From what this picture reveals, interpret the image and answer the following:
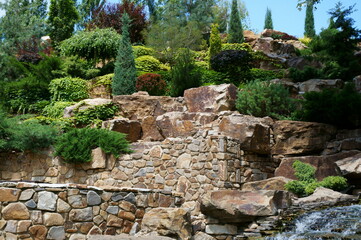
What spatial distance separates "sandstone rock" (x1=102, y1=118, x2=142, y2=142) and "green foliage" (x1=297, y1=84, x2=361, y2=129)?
5.54 m

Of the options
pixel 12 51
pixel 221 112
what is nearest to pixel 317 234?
pixel 221 112

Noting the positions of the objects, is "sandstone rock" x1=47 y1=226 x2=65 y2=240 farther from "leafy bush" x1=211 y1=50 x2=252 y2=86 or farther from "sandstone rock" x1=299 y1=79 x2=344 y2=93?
"leafy bush" x1=211 y1=50 x2=252 y2=86

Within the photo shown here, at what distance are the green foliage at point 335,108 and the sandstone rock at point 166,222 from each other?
746cm

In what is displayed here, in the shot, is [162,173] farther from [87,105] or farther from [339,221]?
[87,105]

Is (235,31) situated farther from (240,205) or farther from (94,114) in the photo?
(240,205)

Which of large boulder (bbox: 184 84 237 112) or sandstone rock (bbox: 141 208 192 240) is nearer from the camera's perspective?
sandstone rock (bbox: 141 208 192 240)

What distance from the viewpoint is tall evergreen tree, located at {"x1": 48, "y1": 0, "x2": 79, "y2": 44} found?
26828 mm

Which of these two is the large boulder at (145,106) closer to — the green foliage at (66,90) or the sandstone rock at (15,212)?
the green foliage at (66,90)

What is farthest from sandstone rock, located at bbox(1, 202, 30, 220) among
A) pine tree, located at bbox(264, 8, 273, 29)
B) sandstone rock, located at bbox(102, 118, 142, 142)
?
pine tree, located at bbox(264, 8, 273, 29)

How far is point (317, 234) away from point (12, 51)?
→ 928 inches

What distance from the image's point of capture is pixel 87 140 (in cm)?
1164

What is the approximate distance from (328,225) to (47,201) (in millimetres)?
5156

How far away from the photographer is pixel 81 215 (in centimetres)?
637

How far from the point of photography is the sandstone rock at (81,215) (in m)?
6.29
